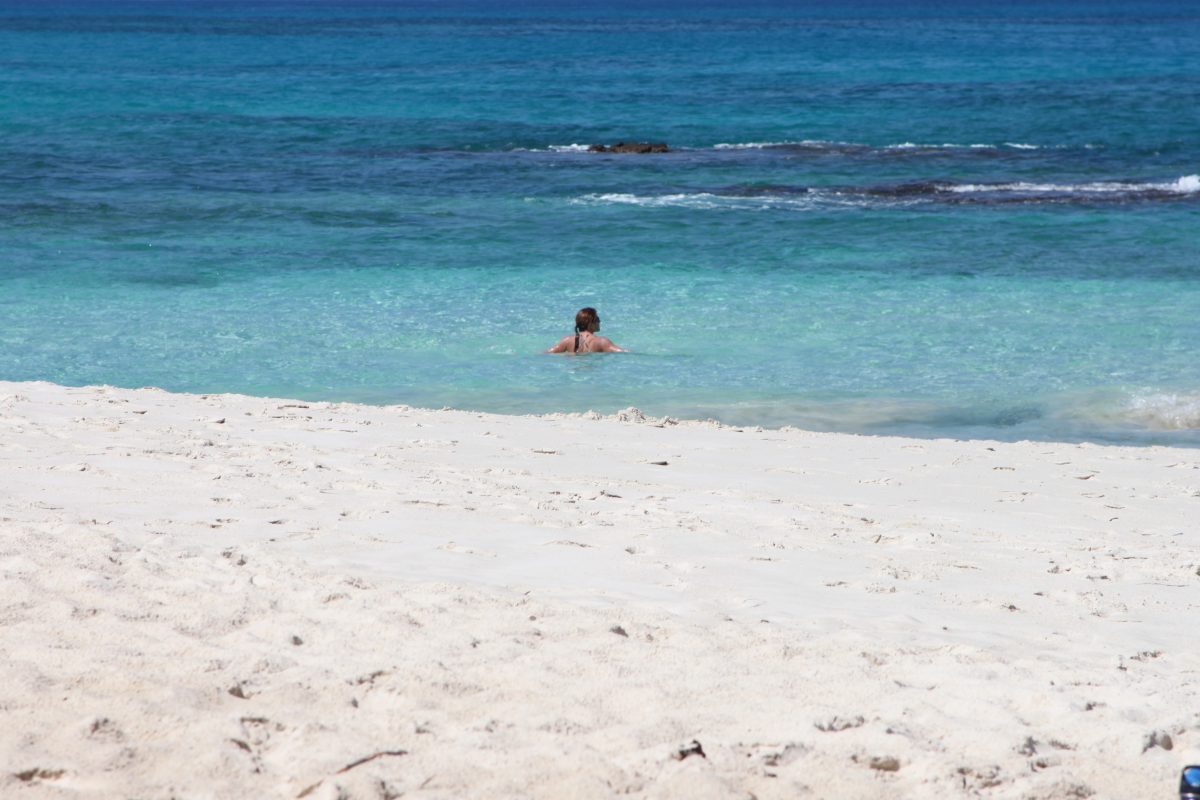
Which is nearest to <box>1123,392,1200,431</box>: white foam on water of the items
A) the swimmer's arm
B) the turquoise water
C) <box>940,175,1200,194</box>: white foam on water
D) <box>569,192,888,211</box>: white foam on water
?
the turquoise water

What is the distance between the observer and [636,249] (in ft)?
64.3

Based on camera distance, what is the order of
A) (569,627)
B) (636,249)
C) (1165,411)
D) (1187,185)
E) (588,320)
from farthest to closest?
(1187,185) → (636,249) → (588,320) → (1165,411) → (569,627)

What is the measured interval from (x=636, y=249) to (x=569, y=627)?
15.1 m

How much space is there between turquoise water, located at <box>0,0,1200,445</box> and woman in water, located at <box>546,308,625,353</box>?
273 millimetres

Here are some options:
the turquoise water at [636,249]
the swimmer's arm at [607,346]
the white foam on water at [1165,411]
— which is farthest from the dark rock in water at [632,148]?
the white foam on water at [1165,411]

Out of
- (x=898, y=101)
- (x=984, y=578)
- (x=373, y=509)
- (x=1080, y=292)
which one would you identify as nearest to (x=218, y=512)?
(x=373, y=509)

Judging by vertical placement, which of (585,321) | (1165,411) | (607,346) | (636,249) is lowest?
(1165,411)

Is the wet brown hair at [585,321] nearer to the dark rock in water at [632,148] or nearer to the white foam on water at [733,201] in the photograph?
the white foam on water at [733,201]

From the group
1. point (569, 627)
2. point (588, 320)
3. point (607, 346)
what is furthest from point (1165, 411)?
point (569, 627)

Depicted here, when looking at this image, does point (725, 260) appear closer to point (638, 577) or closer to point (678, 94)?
point (638, 577)

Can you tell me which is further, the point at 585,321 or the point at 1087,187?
the point at 1087,187

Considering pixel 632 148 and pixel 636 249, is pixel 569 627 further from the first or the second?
pixel 632 148

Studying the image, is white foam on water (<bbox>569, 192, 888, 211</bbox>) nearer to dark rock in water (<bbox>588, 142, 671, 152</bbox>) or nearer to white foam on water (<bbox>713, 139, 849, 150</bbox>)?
dark rock in water (<bbox>588, 142, 671, 152</bbox>)

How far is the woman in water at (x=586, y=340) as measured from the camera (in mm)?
13203
